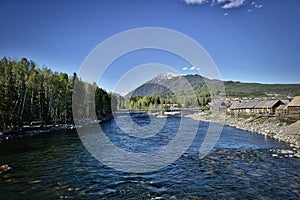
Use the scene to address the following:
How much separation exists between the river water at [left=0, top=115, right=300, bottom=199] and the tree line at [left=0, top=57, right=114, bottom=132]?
14.3 metres

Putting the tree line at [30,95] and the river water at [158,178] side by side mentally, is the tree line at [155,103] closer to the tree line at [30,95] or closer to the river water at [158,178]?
the tree line at [30,95]

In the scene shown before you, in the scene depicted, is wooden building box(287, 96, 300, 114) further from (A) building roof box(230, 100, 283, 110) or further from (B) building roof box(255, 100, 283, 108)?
(A) building roof box(230, 100, 283, 110)

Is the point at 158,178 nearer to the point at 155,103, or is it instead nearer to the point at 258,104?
the point at 258,104

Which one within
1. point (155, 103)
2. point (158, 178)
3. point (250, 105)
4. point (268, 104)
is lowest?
point (158, 178)

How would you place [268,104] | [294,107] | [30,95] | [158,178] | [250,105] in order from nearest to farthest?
[158,178]
[30,95]
[294,107]
[268,104]
[250,105]

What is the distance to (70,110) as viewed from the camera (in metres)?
59.3

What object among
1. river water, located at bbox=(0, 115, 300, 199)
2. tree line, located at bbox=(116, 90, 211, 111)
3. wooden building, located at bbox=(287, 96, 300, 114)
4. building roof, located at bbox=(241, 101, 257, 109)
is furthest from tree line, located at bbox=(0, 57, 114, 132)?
tree line, located at bbox=(116, 90, 211, 111)

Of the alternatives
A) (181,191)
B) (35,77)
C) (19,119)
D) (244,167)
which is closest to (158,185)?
(181,191)

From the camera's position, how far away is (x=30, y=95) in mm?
43625

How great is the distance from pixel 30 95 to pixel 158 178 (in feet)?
118

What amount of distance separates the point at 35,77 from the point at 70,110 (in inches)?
676

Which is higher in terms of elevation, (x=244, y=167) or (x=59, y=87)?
(x=59, y=87)

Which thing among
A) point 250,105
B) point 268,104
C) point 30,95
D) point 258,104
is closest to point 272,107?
point 268,104

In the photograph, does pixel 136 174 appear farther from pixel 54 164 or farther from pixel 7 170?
pixel 7 170
